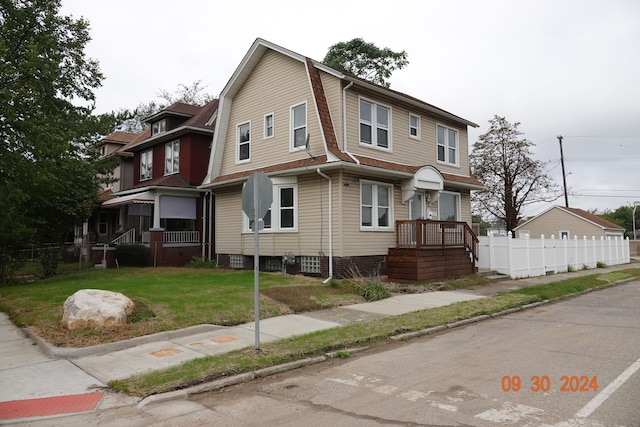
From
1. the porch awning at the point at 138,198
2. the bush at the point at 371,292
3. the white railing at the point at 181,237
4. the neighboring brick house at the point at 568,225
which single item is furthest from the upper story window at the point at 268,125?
the neighboring brick house at the point at 568,225

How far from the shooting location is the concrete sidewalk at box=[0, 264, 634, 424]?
5254 millimetres

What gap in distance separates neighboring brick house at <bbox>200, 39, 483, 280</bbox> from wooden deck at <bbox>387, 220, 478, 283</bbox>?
7 cm

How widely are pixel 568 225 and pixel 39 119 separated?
137 feet

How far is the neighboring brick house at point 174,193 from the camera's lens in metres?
20.9

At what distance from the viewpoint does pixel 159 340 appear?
792cm

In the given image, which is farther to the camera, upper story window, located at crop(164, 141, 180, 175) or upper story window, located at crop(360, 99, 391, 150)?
upper story window, located at crop(164, 141, 180, 175)

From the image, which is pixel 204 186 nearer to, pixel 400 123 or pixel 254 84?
pixel 254 84

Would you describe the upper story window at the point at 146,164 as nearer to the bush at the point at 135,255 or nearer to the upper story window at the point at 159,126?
the upper story window at the point at 159,126

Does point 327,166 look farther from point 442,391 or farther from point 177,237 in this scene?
point 177,237

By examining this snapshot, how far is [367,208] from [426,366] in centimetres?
981

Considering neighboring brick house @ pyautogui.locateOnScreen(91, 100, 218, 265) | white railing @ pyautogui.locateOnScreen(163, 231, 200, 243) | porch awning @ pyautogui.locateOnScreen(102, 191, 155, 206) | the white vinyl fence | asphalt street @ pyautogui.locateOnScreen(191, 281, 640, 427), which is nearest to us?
asphalt street @ pyautogui.locateOnScreen(191, 281, 640, 427)

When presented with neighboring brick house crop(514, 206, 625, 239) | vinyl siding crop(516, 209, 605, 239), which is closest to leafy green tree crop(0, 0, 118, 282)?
neighboring brick house crop(514, 206, 625, 239)

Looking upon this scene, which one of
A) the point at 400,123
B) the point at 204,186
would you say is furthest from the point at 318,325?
the point at 204,186

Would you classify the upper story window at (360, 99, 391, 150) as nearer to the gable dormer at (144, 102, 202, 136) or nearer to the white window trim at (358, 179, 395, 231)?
the white window trim at (358, 179, 395, 231)
